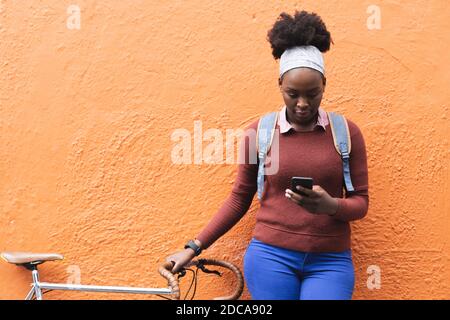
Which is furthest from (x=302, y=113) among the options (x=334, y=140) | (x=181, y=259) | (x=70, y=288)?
(x=70, y=288)

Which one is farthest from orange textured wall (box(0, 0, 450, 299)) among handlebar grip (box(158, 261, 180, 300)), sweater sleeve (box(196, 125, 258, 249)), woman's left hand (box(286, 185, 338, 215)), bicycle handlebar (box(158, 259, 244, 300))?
woman's left hand (box(286, 185, 338, 215))

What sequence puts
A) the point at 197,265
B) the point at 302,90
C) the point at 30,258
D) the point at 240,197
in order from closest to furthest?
1. the point at 302,90
2. the point at 240,197
3. the point at 197,265
4. the point at 30,258

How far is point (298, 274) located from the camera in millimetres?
2404

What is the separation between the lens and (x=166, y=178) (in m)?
3.03

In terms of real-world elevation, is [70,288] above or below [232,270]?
below

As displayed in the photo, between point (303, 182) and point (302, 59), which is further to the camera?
point (302, 59)

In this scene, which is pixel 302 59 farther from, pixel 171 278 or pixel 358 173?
pixel 171 278

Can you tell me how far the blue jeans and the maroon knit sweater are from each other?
0.14 ft

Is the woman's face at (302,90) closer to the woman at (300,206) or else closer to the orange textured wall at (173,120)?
the woman at (300,206)

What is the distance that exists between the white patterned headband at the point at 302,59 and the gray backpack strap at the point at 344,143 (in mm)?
265

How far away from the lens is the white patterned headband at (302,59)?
2287 millimetres

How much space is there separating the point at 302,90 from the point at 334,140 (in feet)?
0.97

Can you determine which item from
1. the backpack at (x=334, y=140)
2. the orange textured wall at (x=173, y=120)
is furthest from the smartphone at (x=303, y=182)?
the orange textured wall at (x=173, y=120)
